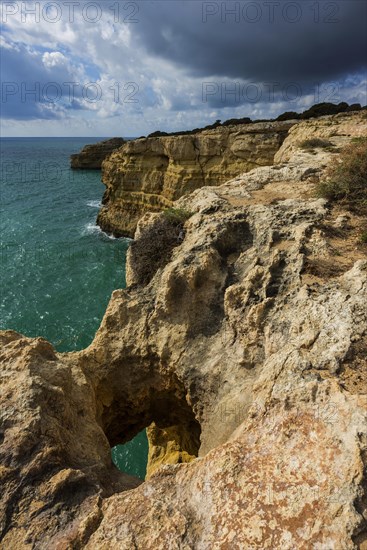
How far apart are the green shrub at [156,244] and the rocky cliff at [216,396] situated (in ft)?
0.20

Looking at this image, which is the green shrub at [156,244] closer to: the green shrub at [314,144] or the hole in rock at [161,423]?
the hole in rock at [161,423]

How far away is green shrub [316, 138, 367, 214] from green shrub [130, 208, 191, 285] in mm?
3796

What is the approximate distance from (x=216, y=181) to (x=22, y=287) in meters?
17.6

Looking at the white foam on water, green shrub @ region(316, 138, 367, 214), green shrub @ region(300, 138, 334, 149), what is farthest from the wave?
green shrub @ region(316, 138, 367, 214)

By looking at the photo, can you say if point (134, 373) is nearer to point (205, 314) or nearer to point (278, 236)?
point (205, 314)

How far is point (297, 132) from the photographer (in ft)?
76.2

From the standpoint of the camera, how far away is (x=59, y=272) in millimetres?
24625

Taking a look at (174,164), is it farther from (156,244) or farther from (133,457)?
(133,457)

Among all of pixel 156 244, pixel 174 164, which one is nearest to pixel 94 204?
pixel 174 164

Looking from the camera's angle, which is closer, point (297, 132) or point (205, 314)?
point (205, 314)

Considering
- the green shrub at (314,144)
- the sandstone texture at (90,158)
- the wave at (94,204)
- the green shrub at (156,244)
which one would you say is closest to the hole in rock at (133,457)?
the green shrub at (156,244)

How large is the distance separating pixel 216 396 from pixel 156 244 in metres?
4.01

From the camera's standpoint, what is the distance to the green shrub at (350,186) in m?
8.84

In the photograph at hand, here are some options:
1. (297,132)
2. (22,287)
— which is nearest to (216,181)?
(297,132)
